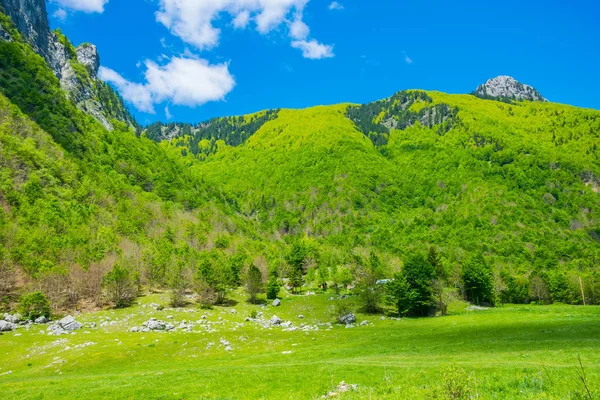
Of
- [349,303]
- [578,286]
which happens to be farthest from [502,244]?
[349,303]

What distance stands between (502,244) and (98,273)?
195572 mm

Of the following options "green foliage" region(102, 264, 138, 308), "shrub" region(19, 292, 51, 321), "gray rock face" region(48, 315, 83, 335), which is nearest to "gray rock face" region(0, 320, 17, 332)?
"shrub" region(19, 292, 51, 321)

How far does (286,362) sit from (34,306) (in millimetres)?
52531

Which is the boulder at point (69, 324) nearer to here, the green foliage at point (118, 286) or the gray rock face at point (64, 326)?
the gray rock face at point (64, 326)

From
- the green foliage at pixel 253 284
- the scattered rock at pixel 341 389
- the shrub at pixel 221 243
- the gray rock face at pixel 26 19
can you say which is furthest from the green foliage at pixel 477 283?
the gray rock face at pixel 26 19

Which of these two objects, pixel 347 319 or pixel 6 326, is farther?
pixel 347 319

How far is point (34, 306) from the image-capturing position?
202 feet

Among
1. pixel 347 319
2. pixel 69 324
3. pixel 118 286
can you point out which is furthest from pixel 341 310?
pixel 69 324

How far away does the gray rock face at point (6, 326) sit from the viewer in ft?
177

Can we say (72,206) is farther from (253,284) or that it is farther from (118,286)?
(253,284)

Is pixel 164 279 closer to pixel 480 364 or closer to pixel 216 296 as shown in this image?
pixel 216 296

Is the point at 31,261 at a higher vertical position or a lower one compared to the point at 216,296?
higher

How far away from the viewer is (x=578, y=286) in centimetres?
11388

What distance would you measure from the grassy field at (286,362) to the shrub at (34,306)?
18.5 ft
